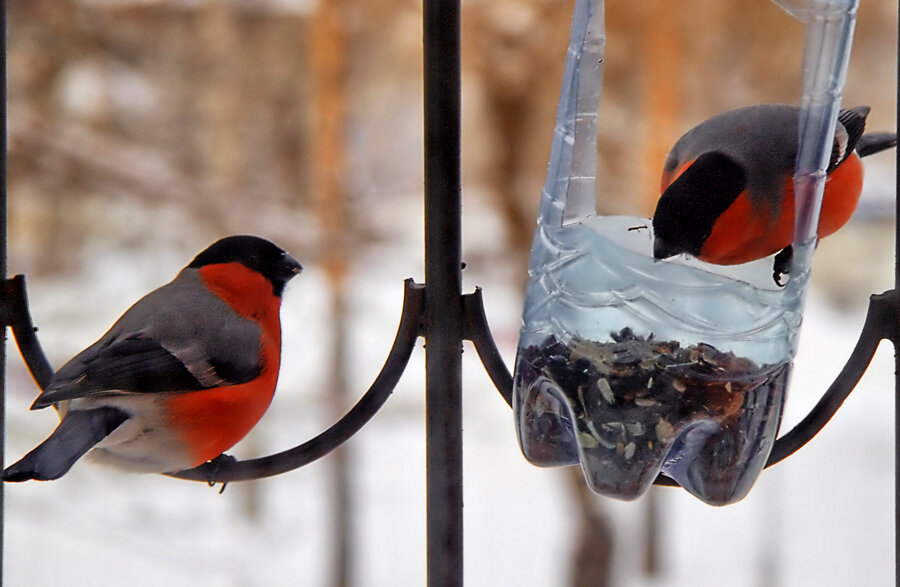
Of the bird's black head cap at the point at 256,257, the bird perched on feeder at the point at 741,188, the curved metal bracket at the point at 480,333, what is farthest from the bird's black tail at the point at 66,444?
the bird perched on feeder at the point at 741,188

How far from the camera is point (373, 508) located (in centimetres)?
457

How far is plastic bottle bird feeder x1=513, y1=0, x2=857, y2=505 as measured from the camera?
0.79 metres

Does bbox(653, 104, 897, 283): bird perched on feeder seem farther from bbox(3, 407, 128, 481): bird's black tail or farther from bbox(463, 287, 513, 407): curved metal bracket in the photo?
bbox(3, 407, 128, 481): bird's black tail

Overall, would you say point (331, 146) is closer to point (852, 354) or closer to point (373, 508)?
point (373, 508)

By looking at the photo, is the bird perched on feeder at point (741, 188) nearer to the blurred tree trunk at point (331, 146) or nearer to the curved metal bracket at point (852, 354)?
the curved metal bracket at point (852, 354)

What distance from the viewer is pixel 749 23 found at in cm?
196

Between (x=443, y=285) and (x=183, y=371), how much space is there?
327mm

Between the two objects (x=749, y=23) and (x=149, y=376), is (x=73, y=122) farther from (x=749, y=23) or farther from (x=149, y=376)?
(x=149, y=376)

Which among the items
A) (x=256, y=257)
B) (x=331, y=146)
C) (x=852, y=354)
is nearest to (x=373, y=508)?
(x=331, y=146)

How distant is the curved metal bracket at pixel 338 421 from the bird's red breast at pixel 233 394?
0.05 meters

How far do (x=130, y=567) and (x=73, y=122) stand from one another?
6.33 ft

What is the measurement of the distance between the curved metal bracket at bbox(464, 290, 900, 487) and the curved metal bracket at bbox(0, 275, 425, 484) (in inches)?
1.9

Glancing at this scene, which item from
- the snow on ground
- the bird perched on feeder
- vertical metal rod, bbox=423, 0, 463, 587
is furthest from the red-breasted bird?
the snow on ground

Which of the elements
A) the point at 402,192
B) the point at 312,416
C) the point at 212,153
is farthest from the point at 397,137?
the point at 312,416
